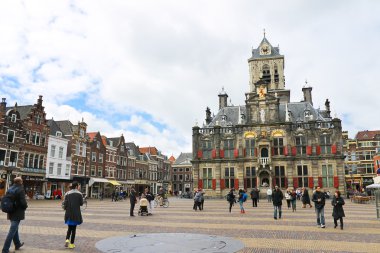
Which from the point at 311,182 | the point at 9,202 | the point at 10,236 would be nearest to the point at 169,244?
the point at 10,236

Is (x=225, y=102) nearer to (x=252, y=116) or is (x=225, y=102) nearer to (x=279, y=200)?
(x=252, y=116)

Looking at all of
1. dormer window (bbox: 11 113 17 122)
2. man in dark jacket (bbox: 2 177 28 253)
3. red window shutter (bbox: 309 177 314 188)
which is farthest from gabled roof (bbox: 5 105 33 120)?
red window shutter (bbox: 309 177 314 188)

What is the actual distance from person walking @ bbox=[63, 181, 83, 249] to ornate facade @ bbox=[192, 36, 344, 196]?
128ft

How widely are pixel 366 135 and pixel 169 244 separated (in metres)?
72.8

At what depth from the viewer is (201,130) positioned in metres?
51.1

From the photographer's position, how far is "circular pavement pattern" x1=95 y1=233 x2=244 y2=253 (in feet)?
27.8

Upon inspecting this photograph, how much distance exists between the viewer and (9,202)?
8039 millimetres

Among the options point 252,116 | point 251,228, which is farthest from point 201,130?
point 251,228

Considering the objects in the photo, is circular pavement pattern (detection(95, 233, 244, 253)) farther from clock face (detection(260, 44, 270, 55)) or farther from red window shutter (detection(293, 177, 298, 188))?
clock face (detection(260, 44, 270, 55))

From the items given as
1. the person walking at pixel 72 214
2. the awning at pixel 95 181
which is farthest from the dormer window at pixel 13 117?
the person walking at pixel 72 214

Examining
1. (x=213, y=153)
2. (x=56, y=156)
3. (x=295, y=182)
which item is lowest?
(x=295, y=182)

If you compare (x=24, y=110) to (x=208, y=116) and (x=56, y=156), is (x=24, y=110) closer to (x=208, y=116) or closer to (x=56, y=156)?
(x=56, y=156)

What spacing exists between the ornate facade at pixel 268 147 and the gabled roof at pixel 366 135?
23.9 metres

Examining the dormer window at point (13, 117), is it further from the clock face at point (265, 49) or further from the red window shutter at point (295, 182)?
the clock face at point (265, 49)
